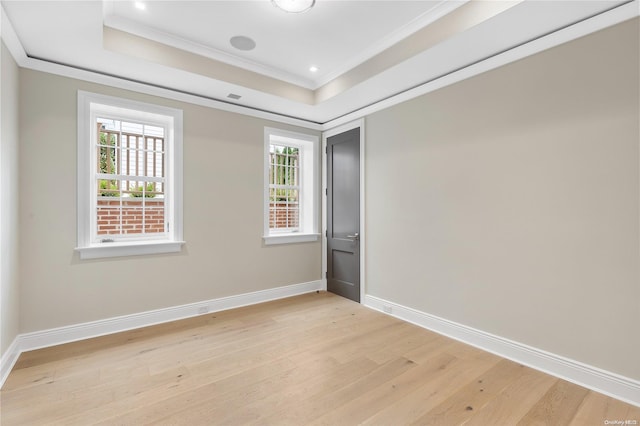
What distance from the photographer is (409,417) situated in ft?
6.19

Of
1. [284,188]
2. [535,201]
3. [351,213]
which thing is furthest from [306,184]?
[535,201]

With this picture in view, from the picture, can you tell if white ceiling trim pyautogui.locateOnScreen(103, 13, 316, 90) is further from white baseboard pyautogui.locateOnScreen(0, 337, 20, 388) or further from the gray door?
white baseboard pyautogui.locateOnScreen(0, 337, 20, 388)

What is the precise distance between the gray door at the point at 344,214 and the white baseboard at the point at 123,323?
78cm

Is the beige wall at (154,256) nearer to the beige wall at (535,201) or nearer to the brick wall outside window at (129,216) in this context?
the brick wall outside window at (129,216)

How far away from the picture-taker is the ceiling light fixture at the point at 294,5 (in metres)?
2.30

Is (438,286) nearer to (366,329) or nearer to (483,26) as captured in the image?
(366,329)

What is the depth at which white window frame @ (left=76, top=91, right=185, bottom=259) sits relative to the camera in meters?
2.97

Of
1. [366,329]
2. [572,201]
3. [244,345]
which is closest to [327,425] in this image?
[244,345]

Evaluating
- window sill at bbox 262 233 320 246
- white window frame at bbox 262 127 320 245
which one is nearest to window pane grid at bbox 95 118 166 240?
window sill at bbox 262 233 320 246

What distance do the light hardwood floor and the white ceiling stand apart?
2.66 meters

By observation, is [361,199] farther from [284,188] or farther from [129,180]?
[129,180]

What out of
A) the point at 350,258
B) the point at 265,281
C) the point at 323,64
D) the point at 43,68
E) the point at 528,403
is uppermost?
the point at 323,64

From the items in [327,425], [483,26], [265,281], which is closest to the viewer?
[327,425]

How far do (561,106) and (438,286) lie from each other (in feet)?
6.31
